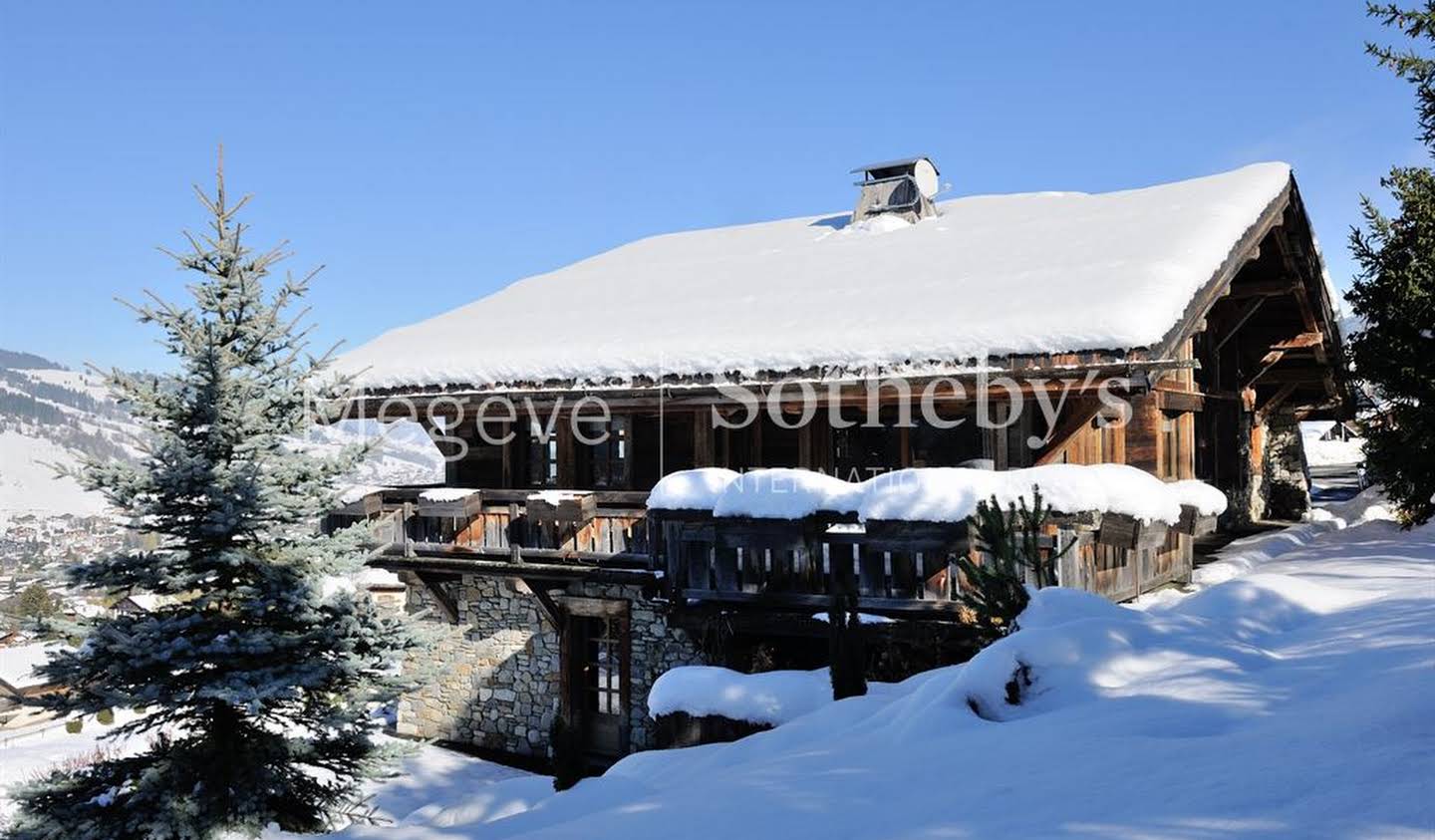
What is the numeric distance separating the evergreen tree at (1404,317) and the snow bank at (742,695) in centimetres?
932

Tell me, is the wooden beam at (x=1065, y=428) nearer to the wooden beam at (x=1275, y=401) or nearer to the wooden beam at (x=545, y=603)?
the wooden beam at (x=545, y=603)

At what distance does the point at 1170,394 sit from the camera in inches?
474

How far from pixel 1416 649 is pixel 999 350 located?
18.1ft

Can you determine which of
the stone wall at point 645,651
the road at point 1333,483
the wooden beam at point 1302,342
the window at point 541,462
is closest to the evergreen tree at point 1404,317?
the wooden beam at point 1302,342

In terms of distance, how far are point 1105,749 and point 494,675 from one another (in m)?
10.6

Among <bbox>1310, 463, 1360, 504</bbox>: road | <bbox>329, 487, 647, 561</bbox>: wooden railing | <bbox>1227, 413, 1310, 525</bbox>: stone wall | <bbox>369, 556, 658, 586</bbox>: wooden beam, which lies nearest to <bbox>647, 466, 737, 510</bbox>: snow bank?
<bbox>369, 556, 658, 586</bbox>: wooden beam

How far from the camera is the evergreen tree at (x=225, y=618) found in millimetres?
7023

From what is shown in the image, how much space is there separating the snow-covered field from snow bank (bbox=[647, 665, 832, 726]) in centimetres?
91

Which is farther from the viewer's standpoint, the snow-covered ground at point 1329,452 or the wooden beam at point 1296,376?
the snow-covered ground at point 1329,452

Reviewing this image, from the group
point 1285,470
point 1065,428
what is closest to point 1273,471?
point 1285,470

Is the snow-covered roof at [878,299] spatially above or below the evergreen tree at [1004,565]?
above

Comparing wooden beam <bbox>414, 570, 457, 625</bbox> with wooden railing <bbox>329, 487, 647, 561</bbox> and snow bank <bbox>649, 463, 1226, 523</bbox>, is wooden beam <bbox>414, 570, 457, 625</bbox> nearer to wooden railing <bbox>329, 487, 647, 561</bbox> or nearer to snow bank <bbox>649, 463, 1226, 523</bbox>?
wooden railing <bbox>329, 487, 647, 561</bbox>

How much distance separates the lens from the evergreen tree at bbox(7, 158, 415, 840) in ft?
23.0

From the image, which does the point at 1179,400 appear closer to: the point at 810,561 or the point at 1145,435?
the point at 1145,435
